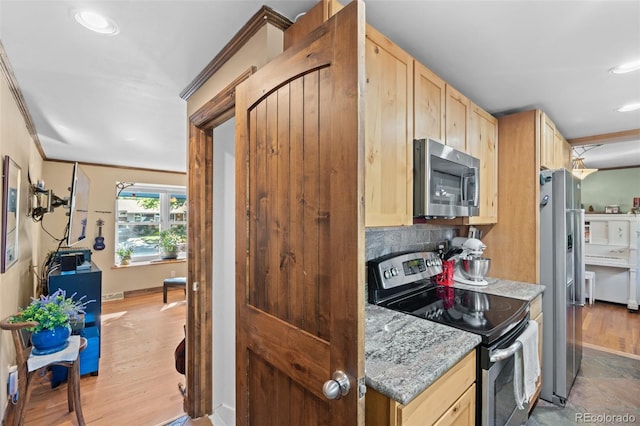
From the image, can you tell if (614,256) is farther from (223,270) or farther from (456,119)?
(223,270)

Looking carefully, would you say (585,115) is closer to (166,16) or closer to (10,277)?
(166,16)

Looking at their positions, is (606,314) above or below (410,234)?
below

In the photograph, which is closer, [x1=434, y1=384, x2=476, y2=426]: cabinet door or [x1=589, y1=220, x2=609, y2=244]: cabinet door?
[x1=434, y1=384, x2=476, y2=426]: cabinet door

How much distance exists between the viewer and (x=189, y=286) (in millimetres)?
2027

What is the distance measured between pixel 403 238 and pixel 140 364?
110 inches

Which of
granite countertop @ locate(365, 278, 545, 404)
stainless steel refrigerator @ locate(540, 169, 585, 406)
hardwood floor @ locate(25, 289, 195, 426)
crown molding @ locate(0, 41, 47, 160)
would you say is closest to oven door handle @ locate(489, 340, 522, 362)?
granite countertop @ locate(365, 278, 545, 404)

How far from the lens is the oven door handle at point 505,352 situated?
50.5 inches

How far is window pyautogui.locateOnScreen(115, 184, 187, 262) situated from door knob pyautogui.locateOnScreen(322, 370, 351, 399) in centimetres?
515

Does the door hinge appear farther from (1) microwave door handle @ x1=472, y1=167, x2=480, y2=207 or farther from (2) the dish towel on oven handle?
(1) microwave door handle @ x1=472, y1=167, x2=480, y2=207

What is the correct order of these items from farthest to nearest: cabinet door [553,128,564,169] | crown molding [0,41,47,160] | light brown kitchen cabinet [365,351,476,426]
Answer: cabinet door [553,128,564,169] → crown molding [0,41,47,160] → light brown kitchen cabinet [365,351,476,426]

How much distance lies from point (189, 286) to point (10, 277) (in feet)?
4.98

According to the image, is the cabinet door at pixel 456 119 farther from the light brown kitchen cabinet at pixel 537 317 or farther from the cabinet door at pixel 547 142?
the light brown kitchen cabinet at pixel 537 317

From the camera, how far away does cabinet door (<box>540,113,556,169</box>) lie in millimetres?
2398

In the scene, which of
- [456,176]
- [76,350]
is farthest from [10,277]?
[456,176]
